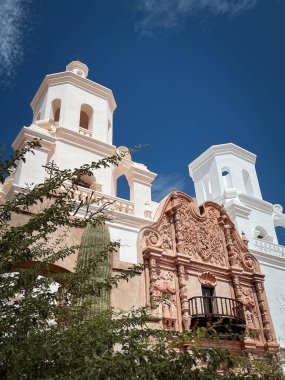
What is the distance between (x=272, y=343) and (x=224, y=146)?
430 inches

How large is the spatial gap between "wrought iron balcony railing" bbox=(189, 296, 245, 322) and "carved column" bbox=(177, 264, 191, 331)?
18cm

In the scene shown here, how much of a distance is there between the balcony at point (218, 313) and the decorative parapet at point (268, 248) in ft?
10.7

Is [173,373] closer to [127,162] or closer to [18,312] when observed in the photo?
[18,312]

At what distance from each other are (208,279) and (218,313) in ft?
3.82

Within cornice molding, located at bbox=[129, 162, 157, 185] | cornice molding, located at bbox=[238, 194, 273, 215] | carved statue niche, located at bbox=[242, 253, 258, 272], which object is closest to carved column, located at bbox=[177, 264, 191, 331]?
cornice molding, located at bbox=[129, 162, 157, 185]

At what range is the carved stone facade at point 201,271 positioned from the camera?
36.4 feet

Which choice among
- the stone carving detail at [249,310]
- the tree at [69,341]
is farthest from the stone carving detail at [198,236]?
the tree at [69,341]

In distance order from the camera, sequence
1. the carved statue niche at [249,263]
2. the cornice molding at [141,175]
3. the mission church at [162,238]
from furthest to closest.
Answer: the carved statue niche at [249,263] → the cornice molding at [141,175] → the mission church at [162,238]

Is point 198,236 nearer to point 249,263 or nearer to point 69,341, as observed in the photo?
point 249,263

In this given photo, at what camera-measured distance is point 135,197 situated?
483 inches

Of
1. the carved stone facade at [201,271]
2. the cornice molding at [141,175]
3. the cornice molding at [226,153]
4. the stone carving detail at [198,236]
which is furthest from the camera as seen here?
the cornice molding at [226,153]

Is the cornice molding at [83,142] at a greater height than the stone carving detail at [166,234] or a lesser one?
greater

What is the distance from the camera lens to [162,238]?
1210 centimetres

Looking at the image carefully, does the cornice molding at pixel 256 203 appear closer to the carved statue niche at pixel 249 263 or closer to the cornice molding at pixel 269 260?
the cornice molding at pixel 269 260
